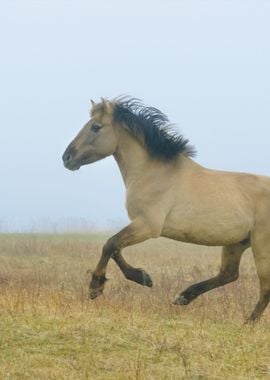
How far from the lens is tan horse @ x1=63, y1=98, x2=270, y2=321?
29.8ft

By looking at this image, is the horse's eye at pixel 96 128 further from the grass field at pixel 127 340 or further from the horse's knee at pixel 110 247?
the grass field at pixel 127 340

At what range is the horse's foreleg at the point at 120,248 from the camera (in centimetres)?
873

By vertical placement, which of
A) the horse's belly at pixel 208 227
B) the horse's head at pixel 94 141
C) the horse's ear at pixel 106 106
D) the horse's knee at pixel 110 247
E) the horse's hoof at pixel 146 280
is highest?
the horse's ear at pixel 106 106

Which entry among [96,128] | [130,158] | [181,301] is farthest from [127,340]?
[96,128]

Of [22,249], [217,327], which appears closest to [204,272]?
[22,249]

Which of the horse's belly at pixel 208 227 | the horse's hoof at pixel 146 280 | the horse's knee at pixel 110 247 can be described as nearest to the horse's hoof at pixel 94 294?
the horse's knee at pixel 110 247

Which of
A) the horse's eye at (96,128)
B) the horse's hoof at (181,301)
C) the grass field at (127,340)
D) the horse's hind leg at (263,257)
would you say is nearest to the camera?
the grass field at (127,340)

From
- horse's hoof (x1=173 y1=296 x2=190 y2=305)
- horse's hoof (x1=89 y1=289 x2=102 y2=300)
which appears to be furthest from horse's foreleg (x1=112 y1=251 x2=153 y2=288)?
horse's hoof (x1=173 y1=296 x2=190 y2=305)

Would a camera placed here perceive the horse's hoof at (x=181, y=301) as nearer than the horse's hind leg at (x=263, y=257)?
No

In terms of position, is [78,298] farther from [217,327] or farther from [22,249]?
[22,249]

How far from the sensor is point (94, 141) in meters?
9.84

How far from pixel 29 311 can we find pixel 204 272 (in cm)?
1004

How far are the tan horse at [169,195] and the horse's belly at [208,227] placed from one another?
0.01 meters

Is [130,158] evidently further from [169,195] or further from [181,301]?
[181,301]
